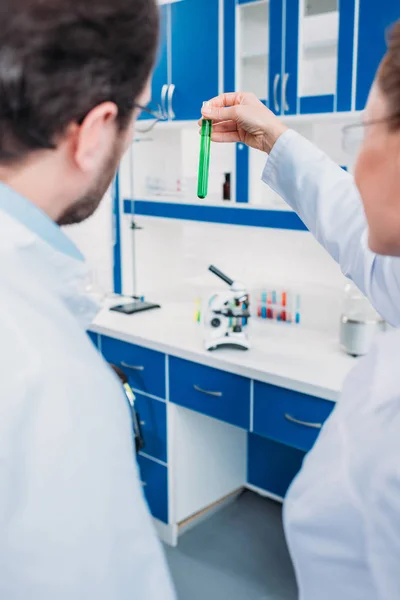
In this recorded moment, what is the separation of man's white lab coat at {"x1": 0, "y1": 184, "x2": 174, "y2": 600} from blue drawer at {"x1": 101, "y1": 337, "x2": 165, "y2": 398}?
5.71 feet

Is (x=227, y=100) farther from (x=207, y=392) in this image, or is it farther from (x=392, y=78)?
(x=207, y=392)

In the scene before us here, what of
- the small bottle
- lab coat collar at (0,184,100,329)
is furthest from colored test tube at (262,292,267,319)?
lab coat collar at (0,184,100,329)

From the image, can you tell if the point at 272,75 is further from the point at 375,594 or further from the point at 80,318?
the point at 375,594

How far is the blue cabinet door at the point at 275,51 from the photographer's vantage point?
7.25 feet

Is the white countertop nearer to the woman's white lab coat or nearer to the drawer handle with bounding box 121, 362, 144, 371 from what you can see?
the drawer handle with bounding box 121, 362, 144, 371

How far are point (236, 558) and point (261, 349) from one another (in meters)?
0.84

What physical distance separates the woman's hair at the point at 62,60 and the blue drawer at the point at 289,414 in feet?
4.75

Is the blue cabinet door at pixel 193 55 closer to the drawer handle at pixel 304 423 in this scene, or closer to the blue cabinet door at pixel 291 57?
the blue cabinet door at pixel 291 57

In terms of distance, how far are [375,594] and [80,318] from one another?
47 centimetres

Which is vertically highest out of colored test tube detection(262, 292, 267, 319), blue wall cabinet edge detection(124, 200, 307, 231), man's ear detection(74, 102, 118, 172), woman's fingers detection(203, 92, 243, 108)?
woman's fingers detection(203, 92, 243, 108)

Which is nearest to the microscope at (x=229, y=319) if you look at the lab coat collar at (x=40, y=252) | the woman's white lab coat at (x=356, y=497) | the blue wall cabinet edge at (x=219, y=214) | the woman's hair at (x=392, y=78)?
the blue wall cabinet edge at (x=219, y=214)

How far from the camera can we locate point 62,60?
2.05ft

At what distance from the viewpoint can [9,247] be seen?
620 mm

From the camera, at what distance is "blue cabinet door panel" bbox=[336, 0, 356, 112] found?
81.3 inches
